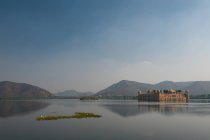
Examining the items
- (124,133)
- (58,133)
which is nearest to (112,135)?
(124,133)

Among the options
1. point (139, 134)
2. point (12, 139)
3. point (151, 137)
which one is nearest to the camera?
point (12, 139)

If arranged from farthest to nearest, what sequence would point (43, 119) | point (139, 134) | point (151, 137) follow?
point (43, 119)
point (139, 134)
point (151, 137)

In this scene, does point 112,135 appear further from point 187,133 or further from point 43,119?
point 43,119

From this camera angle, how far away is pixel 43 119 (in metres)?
83.1

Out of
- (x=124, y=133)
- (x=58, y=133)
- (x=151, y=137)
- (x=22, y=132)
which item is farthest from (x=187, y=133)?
(x=22, y=132)

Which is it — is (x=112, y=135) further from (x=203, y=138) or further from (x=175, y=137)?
(x=203, y=138)

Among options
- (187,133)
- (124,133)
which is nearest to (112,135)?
(124,133)

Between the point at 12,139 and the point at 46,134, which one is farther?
the point at 46,134

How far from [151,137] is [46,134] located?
20975 mm

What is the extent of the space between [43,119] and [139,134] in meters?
38.1

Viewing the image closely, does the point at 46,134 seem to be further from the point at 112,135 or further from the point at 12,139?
the point at 112,135

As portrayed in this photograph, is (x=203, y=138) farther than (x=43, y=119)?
No

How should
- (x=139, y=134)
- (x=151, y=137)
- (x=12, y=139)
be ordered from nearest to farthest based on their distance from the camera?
(x=12, y=139), (x=151, y=137), (x=139, y=134)

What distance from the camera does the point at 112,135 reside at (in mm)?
53750
